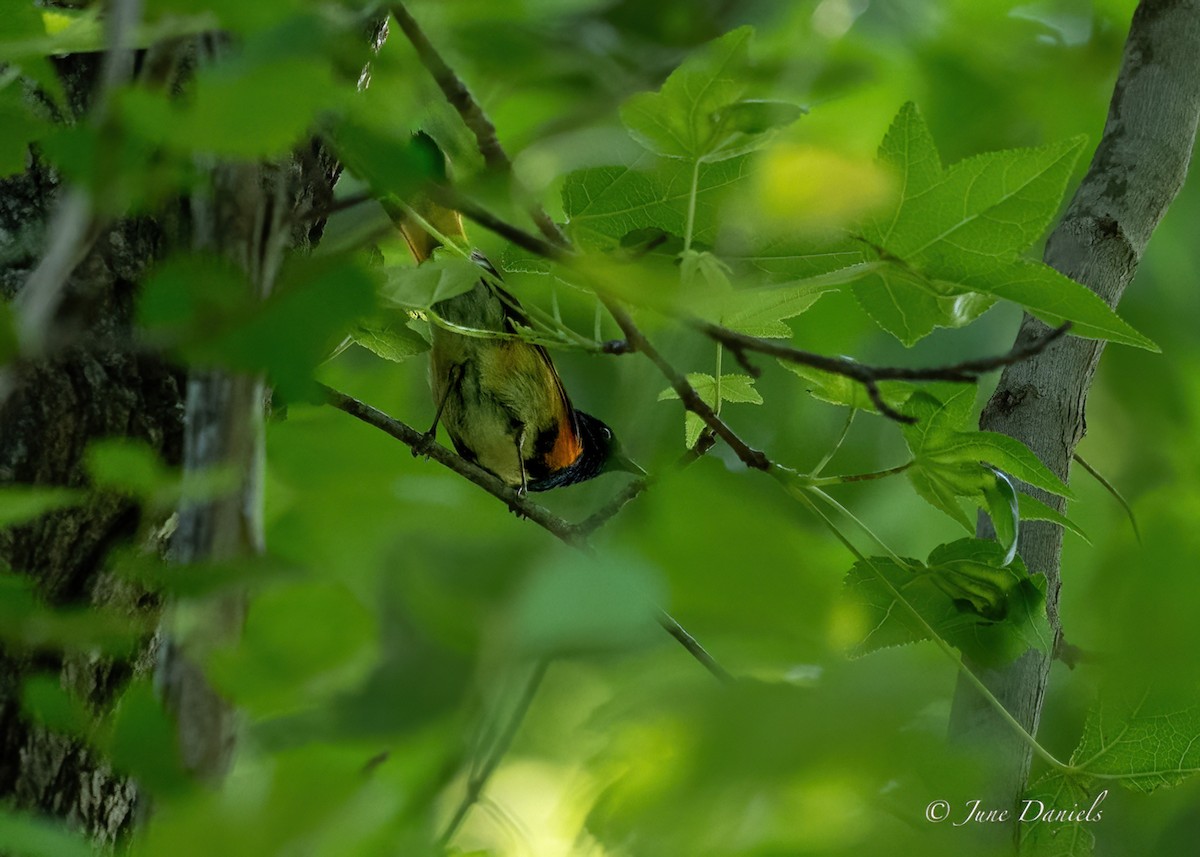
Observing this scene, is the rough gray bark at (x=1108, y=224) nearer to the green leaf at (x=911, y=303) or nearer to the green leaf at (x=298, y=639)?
the green leaf at (x=911, y=303)

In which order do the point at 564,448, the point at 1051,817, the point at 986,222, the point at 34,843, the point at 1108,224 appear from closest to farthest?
1. the point at 34,843
2. the point at 986,222
3. the point at 1051,817
4. the point at 1108,224
5. the point at 564,448

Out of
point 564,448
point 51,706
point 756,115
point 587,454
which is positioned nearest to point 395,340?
point 756,115

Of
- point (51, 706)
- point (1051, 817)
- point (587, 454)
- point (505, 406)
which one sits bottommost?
point (587, 454)

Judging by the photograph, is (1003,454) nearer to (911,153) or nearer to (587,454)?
(911,153)

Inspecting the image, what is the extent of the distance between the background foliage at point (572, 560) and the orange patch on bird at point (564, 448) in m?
1.70

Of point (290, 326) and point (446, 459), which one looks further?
point (446, 459)

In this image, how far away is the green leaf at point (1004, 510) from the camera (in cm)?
105

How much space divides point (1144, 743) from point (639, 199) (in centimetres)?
73

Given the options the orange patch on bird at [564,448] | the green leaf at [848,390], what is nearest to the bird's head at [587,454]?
the orange patch on bird at [564,448]

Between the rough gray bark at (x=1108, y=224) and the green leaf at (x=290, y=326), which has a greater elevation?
the green leaf at (x=290, y=326)

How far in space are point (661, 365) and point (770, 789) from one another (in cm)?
42

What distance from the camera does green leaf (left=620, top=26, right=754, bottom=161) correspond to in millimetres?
820

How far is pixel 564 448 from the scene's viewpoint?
293 cm

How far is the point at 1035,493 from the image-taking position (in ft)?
4.82
